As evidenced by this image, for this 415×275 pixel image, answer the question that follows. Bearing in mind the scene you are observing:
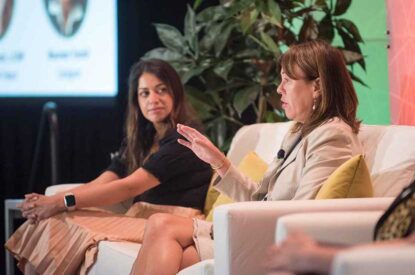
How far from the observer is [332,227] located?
7.20 feet

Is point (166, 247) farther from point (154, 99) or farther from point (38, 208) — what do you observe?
point (154, 99)

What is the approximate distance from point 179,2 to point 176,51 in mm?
929

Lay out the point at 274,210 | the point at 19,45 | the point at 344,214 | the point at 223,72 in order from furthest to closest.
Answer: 1. the point at 19,45
2. the point at 223,72
3. the point at 274,210
4. the point at 344,214

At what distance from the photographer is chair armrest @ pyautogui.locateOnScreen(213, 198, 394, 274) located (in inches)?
103

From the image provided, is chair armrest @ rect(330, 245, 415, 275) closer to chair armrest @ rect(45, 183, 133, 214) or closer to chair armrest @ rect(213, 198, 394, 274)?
chair armrest @ rect(213, 198, 394, 274)

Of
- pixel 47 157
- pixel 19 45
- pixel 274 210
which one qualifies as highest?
pixel 19 45

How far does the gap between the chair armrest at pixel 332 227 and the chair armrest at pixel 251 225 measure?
1.12 feet

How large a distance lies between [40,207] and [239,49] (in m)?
1.57

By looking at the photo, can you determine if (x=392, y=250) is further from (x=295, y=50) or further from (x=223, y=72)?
(x=223, y=72)

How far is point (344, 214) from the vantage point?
2.28m

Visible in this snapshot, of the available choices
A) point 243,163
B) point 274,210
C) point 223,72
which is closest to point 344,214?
point 274,210

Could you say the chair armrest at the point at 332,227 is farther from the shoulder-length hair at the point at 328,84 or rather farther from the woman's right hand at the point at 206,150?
the woman's right hand at the point at 206,150

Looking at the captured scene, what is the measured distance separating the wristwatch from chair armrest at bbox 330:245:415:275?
7.15 ft

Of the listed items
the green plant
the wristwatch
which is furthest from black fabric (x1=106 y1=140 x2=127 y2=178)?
the green plant
